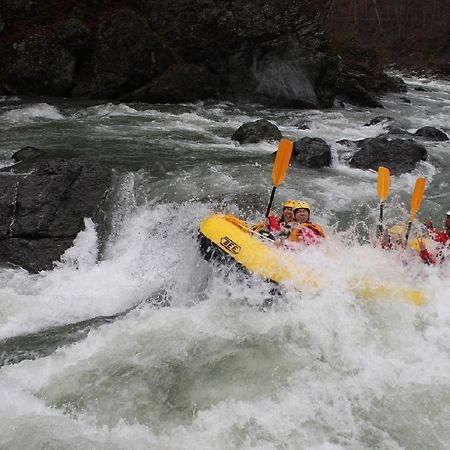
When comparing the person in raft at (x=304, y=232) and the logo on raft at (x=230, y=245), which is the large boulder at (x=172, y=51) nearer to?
the person in raft at (x=304, y=232)

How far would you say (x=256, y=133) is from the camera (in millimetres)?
13055

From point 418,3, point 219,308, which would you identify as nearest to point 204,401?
point 219,308

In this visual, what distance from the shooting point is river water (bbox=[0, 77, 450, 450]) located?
174 inches

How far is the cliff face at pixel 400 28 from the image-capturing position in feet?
177

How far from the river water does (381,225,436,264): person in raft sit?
0.45ft

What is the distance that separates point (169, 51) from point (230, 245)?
43.8ft

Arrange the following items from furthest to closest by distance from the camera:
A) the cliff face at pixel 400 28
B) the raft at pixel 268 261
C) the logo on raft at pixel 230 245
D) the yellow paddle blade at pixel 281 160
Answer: the cliff face at pixel 400 28
the yellow paddle blade at pixel 281 160
the logo on raft at pixel 230 245
the raft at pixel 268 261

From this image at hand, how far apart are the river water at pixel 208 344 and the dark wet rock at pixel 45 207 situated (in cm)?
26

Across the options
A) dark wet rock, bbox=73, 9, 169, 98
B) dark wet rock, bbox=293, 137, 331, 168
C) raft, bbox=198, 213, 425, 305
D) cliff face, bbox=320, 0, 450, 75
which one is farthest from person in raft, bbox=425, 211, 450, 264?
cliff face, bbox=320, 0, 450, 75

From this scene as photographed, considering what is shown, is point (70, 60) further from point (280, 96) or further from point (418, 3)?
point (418, 3)

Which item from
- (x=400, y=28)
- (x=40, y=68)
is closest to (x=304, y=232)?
(x=40, y=68)

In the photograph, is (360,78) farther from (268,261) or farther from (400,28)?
(400,28)

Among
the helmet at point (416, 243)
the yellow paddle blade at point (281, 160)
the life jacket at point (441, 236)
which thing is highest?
the yellow paddle blade at point (281, 160)

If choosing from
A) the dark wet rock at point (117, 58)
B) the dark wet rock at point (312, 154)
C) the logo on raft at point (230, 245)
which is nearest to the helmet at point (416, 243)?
the logo on raft at point (230, 245)
